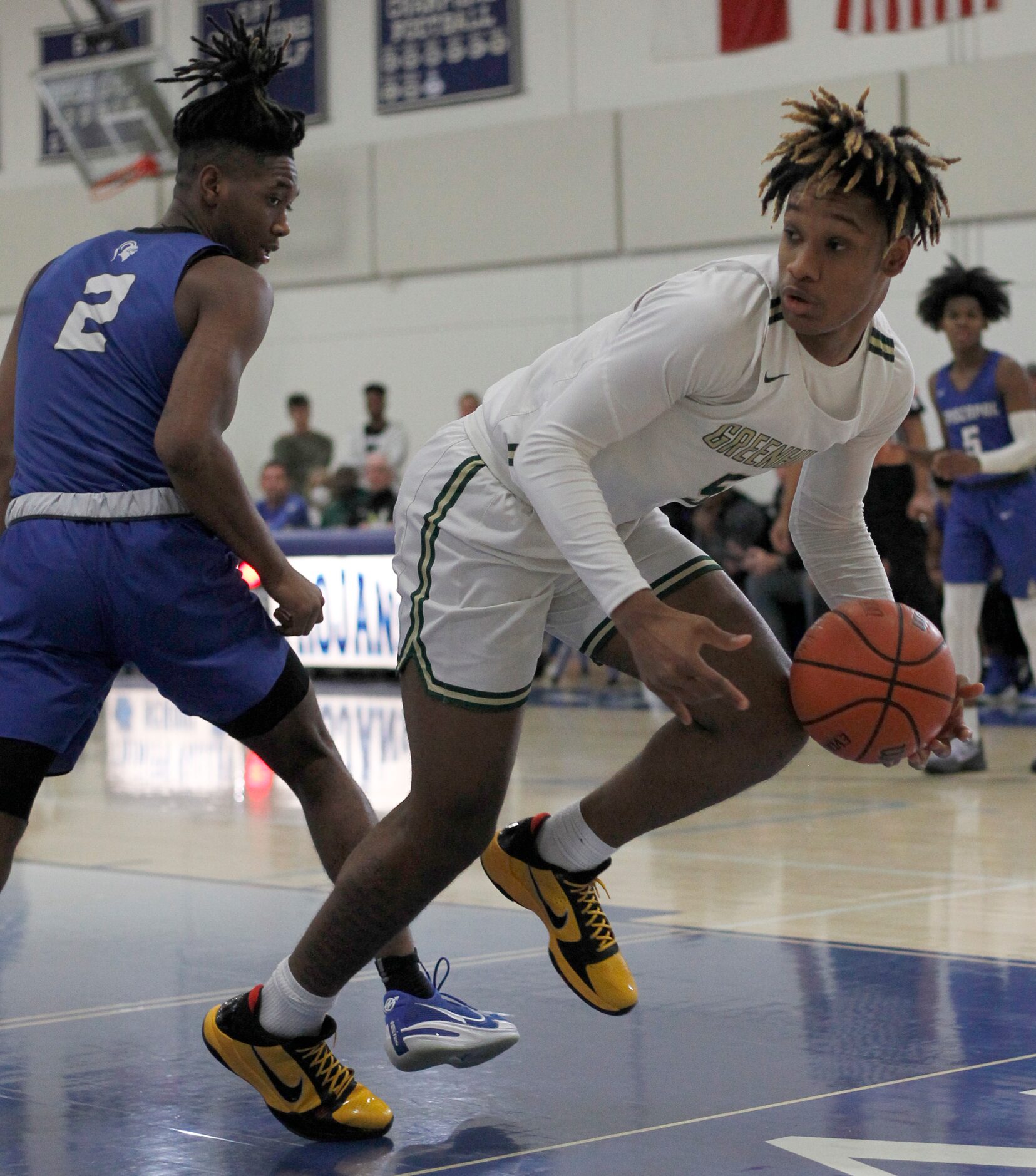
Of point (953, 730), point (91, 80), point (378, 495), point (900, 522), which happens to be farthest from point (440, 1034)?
point (91, 80)

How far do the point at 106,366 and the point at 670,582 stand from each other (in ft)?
3.37

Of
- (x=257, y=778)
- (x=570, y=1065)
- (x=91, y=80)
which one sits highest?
(x=91, y=80)

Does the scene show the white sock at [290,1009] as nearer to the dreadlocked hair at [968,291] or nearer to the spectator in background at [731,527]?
the dreadlocked hair at [968,291]

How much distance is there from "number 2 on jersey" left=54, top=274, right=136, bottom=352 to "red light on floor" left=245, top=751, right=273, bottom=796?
406 centimetres

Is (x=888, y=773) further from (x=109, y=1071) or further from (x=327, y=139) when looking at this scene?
(x=327, y=139)

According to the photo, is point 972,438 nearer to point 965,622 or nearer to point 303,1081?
point 965,622

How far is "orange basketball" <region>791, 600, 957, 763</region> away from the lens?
9.67 ft

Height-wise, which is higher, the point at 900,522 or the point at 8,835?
the point at 900,522

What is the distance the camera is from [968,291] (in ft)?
Answer: 23.3

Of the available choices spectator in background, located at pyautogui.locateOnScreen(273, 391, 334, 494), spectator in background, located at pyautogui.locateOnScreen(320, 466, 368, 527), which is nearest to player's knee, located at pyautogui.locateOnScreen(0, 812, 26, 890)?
spectator in background, located at pyautogui.locateOnScreen(320, 466, 368, 527)

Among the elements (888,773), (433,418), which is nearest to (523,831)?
(888,773)

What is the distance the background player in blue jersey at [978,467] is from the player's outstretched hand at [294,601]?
4391 mm

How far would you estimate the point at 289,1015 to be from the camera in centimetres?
289

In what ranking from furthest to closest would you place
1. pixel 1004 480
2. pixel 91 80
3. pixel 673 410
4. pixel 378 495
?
pixel 91 80 → pixel 378 495 → pixel 1004 480 → pixel 673 410
